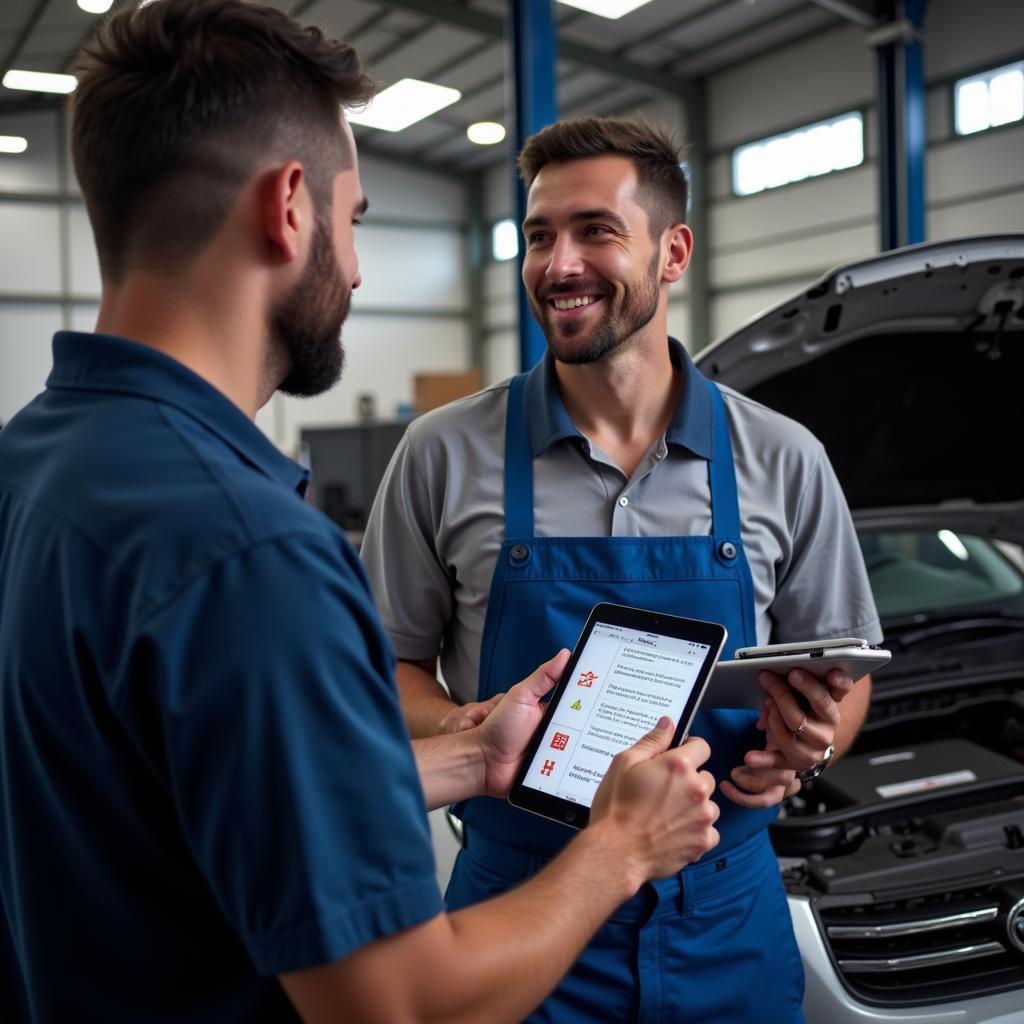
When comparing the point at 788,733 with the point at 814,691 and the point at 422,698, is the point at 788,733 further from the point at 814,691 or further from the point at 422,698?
the point at 422,698

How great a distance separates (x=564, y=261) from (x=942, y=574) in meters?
1.86

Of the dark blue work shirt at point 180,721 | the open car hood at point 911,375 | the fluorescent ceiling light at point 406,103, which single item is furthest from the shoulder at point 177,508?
the fluorescent ceiling light at point 406,103

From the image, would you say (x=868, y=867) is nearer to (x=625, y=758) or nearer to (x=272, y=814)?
(x=625, y=758)

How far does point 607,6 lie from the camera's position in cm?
690

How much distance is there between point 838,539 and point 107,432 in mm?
1206

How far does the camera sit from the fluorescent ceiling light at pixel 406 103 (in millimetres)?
10703

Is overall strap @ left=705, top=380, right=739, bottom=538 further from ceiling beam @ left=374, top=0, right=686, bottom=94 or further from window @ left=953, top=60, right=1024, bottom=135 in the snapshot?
window @ left=953, top=60, right=1024, bottom=135

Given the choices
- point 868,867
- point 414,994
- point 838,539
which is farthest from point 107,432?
point 868,867

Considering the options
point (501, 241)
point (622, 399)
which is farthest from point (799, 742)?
point (501, 241)

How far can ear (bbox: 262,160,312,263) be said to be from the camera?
0.84 meters

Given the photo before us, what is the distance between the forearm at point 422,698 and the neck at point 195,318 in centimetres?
77

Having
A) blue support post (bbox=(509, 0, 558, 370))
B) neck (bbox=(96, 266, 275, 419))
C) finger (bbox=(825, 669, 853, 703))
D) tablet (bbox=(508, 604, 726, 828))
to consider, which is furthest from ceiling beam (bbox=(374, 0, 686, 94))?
neck (bbox=(96, 266, 275, 419))

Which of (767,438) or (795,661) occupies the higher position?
(767,438)

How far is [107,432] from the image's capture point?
0.77 metres
